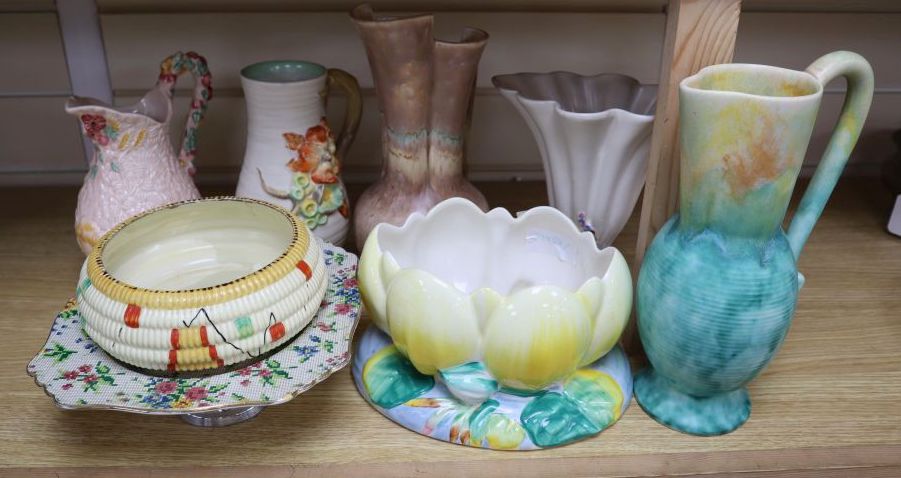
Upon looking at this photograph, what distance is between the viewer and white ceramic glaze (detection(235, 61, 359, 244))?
26.5 inches

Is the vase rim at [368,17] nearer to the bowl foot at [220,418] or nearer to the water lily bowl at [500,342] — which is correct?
the water lily bowl at [500,342]

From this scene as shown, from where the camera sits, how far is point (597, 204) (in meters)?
0.65

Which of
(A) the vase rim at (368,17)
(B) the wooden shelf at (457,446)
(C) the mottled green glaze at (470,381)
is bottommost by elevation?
(B) the wooden shelf at (457,446)

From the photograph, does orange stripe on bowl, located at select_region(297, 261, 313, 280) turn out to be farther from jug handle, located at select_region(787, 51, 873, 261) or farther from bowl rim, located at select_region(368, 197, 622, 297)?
jug handle, located at select_region(787, 51, 873, 261)

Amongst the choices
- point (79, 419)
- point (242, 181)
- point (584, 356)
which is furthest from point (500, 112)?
point (79, 419)

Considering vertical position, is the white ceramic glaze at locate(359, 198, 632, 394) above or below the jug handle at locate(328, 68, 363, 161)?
below

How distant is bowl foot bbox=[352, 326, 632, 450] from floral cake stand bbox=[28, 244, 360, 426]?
0.19ft

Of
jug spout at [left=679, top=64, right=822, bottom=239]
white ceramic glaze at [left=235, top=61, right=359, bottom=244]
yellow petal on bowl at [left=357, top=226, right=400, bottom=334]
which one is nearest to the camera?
jug spout at [left=679, top=64, right=822, bottom=239]

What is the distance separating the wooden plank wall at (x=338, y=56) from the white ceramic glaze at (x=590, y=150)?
165 mm

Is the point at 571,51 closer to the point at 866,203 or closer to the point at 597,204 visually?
the point at 597,204

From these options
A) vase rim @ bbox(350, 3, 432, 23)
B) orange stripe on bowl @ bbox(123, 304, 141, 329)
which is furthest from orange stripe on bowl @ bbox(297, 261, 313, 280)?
vase rim @ bbox(350, 3, 432, 23)

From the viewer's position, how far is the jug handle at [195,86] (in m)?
0.68

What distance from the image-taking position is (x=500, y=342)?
1.61 feet

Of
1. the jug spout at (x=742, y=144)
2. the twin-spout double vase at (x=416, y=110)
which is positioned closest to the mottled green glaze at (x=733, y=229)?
the jug spout at (x=742, y=144)
